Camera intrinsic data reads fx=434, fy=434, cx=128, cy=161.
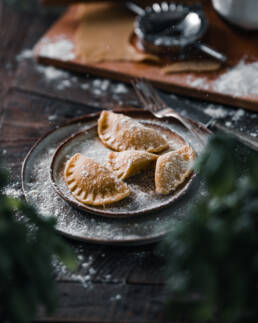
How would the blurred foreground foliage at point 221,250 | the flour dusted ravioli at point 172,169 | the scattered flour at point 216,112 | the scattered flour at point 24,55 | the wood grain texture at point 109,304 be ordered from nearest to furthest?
1. the blurred foreground foliage at point 221,250
2. the wood grain texture at point 109,304
3. the flour dusted ravioli at point 172,169
4. the scattered flour at point 216,112
5. the scattered flour at point 24,55

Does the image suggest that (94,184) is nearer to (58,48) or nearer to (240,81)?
(240,81)

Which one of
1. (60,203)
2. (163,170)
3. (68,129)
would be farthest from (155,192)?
(68,129)

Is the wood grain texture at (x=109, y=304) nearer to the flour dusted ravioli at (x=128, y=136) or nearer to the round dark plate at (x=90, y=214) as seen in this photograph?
the round dark plate at (x=90, y=214)

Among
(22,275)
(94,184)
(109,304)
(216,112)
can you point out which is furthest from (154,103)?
(22,275)

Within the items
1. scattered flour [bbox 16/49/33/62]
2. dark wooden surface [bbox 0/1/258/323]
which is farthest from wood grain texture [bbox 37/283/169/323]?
scattered flour [bbox 16/49/33/62]

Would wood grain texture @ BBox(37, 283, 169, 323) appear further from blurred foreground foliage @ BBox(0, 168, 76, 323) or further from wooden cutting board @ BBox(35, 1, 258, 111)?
wooden cutting board @ BBox(35, 1, 258, 111)

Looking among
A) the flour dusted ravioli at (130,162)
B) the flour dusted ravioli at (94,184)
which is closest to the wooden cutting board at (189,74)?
the flour dusted ravioli at (130,162)

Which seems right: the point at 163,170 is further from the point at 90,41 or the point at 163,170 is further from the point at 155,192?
the point at 90,41
